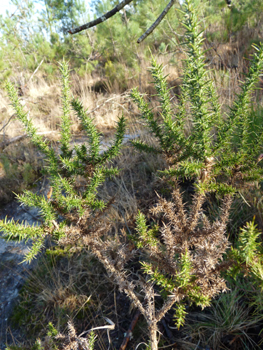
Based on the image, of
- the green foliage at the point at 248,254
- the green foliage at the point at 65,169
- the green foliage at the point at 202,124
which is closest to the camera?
the green foliage at the point at 248,254

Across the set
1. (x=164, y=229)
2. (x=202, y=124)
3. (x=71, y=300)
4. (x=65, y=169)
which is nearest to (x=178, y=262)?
(x=164, y=229)

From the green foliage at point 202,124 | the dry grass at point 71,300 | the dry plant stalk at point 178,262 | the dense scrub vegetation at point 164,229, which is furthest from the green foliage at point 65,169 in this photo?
the dry grass at point 71,300

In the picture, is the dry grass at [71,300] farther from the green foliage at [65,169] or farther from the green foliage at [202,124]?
the green foliage at [202,124]

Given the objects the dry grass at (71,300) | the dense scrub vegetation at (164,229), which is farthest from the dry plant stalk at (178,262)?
the dry grass at (71,300)

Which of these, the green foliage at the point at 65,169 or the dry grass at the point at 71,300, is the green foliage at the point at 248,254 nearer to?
the green foliage at the point at 65,169

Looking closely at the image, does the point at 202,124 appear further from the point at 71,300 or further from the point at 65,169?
the point at 71,300

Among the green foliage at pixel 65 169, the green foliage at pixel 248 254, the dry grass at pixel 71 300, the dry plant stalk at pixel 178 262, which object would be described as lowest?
the dry grass at pixel 71 300

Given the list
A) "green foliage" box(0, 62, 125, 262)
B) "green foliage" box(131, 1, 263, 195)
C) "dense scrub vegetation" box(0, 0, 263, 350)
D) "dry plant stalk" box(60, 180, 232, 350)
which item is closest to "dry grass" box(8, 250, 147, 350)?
"dense scrub vegetation" box(0, 0, 263, 350)

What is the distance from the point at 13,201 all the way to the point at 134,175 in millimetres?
1801

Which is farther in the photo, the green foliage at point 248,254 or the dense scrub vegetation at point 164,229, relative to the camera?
the dense scrub vegetation at point 164,229

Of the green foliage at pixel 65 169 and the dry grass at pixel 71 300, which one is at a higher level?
the green foliage at pixel 65 169

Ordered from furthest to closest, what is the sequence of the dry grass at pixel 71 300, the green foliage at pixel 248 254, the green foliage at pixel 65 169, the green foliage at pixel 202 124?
1. the dry grass at pixel 71 300
2. the green foliage at pixel 65 169
3. the green foliage at pixel 202 124
4. the green foliage at pixel 248 254

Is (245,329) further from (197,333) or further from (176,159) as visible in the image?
(176,159)

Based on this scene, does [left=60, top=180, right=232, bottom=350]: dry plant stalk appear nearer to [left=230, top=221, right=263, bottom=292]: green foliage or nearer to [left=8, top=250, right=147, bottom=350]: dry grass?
[left=230, top=221, right=263, bottom=292]: green foliage
